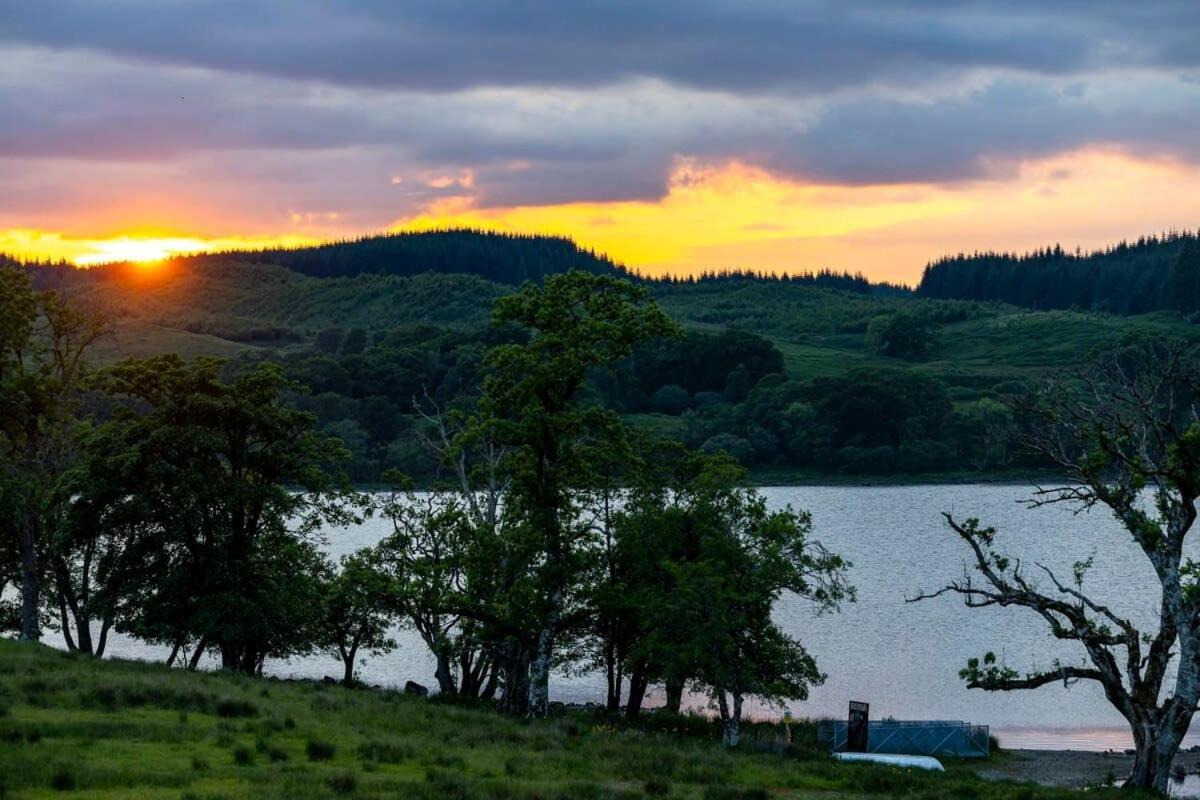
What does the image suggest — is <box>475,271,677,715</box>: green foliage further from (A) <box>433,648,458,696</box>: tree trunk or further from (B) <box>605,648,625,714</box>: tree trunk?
(A) <box>433,648,458,696</box>: tree trunk

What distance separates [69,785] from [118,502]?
34.0m

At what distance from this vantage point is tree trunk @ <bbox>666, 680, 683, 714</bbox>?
56.7 metres

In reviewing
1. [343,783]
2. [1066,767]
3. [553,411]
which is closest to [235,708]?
[343,783]

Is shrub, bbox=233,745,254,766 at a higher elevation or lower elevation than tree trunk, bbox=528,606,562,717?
lower

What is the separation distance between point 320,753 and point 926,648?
213 ft

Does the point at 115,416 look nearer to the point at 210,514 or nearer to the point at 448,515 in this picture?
the point at 210,514

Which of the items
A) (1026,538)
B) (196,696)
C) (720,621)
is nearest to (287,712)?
(196,696)

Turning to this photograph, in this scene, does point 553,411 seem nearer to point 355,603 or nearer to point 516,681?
point 516,681

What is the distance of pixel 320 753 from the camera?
108ft

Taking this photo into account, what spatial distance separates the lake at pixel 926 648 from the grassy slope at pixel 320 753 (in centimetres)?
1905

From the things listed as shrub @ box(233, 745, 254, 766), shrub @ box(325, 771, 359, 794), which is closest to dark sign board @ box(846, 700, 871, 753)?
shrub @ box(233, 745, 254, 766)

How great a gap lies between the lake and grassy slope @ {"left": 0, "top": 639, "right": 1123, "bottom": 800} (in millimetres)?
19050

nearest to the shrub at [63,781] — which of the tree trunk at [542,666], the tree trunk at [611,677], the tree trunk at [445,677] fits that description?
the tree trunk at [542,666]

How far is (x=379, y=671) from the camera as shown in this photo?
86.1 meters
